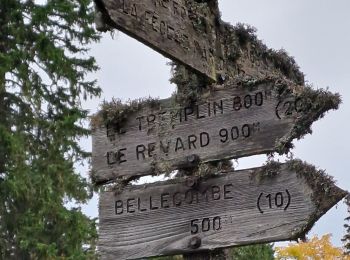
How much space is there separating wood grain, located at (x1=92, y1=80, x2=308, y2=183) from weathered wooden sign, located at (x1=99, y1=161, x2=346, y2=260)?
0.12 metres

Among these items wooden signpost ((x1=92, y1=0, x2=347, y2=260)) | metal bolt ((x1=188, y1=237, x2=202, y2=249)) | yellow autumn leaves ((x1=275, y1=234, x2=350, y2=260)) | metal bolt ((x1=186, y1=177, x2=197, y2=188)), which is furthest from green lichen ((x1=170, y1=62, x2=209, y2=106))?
yellow autumn leaves ((x1=275, y1=234, x2=350, y2=260))

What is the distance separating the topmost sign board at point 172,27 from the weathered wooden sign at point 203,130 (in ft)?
0.90

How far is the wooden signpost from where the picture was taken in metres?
4.02

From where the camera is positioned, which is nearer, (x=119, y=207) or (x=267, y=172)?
(x=267, y=172)

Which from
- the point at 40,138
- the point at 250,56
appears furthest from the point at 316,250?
the point at 250,56

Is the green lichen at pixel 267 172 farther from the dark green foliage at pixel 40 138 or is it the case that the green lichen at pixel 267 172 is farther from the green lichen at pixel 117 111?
the dark green foliage at pixel 40 138

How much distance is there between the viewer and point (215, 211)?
4.17m

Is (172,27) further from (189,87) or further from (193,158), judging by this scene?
(193,158)

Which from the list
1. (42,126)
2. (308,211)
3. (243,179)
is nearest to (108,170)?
(243,179)

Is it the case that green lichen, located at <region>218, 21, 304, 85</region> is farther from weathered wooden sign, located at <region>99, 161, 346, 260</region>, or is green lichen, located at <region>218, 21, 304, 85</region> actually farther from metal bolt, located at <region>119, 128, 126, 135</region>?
weathered wooden sign, located at <region>99, 161, 346, 260</region>

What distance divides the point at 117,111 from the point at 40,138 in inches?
658

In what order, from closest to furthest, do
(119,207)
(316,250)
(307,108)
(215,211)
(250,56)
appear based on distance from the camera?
(307,108) < (215,211) < (119,207) < (250,56) < (316,250)

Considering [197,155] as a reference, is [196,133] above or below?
above

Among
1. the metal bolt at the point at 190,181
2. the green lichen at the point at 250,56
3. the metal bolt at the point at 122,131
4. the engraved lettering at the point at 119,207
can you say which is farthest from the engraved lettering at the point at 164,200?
the green lichen at the point at 250,56
